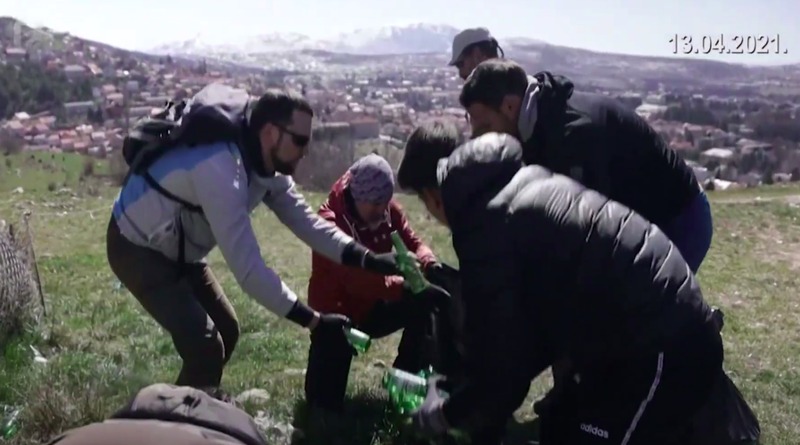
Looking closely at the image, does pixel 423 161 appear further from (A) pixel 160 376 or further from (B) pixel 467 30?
(A) pixel 160 376

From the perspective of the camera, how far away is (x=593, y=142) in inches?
151

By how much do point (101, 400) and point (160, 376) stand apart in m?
1.09

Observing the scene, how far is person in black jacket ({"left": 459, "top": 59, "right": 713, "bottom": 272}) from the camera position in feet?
11.9

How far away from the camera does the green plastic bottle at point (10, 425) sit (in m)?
3.99

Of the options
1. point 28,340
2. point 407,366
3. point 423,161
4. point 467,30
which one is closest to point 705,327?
point 423,161

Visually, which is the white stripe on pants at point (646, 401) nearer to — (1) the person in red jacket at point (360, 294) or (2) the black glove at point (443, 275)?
(2) the black glove at point (443, 275)

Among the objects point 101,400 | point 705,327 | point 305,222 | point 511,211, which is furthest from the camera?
point 305,222

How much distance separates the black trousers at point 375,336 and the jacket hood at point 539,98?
3.68 ft

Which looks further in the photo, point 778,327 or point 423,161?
point 778,327

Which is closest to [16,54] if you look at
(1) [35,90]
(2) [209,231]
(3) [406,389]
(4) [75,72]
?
(4) [75,72]

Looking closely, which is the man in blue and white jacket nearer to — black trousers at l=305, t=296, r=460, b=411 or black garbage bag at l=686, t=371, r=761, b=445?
black trousers at l=305, t=296, r=460, b=411

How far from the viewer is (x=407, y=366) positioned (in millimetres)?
4832

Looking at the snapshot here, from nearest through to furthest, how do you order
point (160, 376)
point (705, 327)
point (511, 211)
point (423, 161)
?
point (511, 211)
point (705, 327)
point (423, 161)
point (160, 376)

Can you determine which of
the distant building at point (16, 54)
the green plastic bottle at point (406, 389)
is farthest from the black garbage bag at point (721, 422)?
the distant building at point (16, 54)
